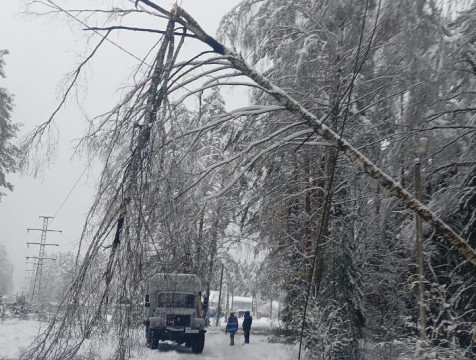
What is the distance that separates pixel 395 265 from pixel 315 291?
3.41 metres

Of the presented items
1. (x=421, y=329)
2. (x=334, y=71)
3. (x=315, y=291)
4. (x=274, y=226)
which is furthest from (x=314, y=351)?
(x=334, y=71)

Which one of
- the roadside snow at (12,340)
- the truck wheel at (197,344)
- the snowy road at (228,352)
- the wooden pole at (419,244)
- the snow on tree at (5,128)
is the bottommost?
the snowy road at (228,352)

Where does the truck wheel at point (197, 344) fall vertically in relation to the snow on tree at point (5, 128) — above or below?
below

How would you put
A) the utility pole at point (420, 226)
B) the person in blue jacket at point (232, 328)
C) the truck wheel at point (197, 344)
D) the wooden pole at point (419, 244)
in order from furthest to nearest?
the person in blue jacket at point (232, 328), the truck wheel at point (197, 344), the wooden pole at point (419, 244), the utility pole at point (420, 226)

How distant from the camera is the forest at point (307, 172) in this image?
4809 millimetres

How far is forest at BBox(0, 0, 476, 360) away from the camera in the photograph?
4809 mm

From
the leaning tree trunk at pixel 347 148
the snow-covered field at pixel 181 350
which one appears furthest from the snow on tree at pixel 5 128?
the leaning tree trunk at pixel 347 148

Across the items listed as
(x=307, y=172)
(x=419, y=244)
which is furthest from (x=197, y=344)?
(x=419, y=244)

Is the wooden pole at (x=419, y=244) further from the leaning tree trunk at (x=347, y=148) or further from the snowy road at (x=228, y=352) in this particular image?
the snowy road at (x=228, y=352)

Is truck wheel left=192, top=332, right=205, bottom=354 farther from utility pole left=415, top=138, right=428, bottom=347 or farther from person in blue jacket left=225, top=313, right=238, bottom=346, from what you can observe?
utility pole left=415, top=138, right=428, bottom=347

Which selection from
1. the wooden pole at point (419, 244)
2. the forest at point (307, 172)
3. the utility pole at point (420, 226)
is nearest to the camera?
the forest at point (307, 172)

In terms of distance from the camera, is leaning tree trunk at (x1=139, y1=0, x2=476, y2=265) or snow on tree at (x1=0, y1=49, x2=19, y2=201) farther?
snow on tree at (x1=0, y1=49, x2=19, y2=201)

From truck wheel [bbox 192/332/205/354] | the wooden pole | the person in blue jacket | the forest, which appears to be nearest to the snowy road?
truck wheel [bbox 192/332/205/354]

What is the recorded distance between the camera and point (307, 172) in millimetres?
12453
